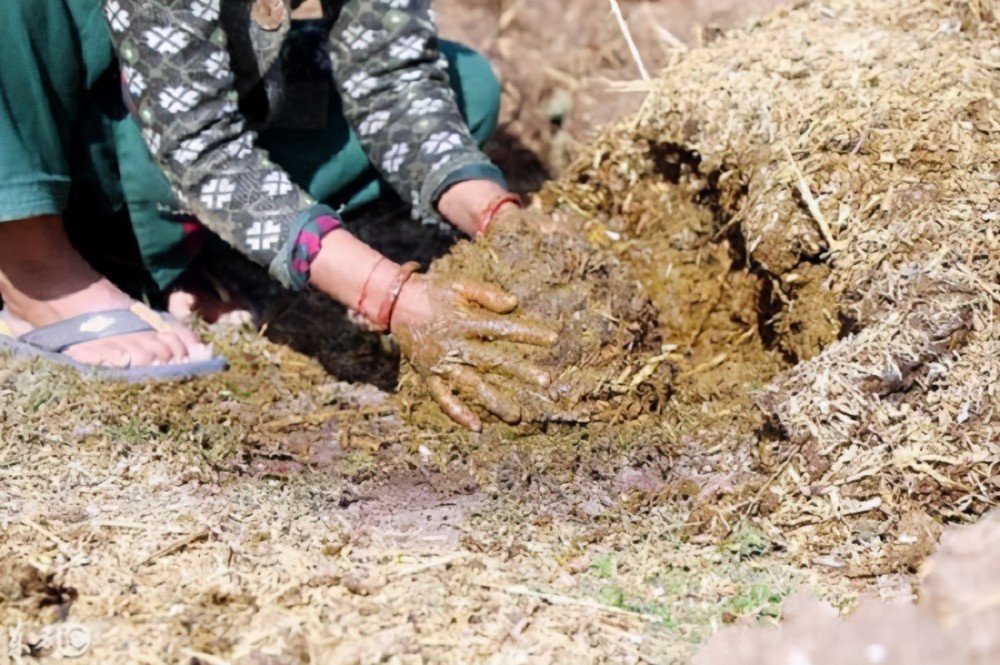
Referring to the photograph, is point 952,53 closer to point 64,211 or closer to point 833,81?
point 833,81

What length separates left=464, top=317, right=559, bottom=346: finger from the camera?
1953 mm

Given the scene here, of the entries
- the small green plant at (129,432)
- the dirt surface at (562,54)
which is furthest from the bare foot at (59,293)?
the dirt surface at (562,54)

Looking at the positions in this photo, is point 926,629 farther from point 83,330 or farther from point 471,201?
point 83,330

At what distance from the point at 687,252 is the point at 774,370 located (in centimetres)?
41

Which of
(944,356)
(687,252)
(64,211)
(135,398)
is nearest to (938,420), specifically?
(944,356)

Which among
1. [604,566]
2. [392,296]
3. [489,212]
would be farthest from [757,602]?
[489,212]

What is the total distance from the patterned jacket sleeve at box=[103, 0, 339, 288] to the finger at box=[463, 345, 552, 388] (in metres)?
0.35

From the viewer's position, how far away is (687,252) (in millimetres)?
2447

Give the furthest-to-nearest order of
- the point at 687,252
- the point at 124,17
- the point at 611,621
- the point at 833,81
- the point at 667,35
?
the point at 667,35, the point at 687,252, the point at 833,81, the point at 124,17, the point at 611,621

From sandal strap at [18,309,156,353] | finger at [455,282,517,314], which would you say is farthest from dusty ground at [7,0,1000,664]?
finger at [455,282,517,314]

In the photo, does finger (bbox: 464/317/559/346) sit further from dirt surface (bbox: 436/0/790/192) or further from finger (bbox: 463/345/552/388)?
dirt surface (bbox: 436/0/790/192)

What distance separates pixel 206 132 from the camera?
6.77 ft

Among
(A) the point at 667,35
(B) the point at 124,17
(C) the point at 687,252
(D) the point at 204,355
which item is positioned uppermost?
(B) the point at 124,17

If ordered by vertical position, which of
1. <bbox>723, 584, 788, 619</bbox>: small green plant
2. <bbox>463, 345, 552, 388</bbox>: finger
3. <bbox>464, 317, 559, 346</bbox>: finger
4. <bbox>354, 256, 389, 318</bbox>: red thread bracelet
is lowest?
<bbox>723, 584, 788, 619</bbox>: small green plant
